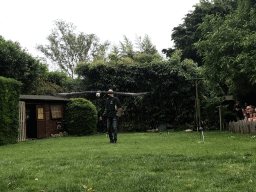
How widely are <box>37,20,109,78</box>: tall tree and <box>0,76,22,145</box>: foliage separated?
2331cm

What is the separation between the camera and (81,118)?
17.4 meters

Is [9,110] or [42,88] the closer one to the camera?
[9,110]

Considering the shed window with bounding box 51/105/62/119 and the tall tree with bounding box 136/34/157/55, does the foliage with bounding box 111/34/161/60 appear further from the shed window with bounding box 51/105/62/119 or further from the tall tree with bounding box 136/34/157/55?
the shed window with bounding box 51/105/62/119

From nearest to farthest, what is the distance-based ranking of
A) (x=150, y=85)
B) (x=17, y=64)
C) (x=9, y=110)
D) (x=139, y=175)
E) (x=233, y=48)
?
(x=139, y=175), (x=233, y=48), (x=9, y=110), (x=150, y=85), (x=17, y=64)

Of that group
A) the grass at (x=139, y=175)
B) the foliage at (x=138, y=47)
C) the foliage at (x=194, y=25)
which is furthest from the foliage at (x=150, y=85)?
the grass at (x=139, y=175)

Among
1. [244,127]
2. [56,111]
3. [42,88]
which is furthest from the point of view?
[42,88]

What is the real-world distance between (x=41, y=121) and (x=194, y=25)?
1938 cm

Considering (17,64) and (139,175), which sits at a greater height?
(17,64)

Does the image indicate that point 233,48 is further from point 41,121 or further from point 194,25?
point 194,25

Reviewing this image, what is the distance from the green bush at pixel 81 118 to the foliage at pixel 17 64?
7.32m

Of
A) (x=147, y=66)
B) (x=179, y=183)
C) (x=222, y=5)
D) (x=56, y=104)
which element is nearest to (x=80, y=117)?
(x=56, y=104)

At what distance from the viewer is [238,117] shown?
15.7m

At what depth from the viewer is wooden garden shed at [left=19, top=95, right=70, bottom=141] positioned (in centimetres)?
1684

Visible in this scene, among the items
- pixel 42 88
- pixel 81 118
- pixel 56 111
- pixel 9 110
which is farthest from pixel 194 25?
pixel 9 110
